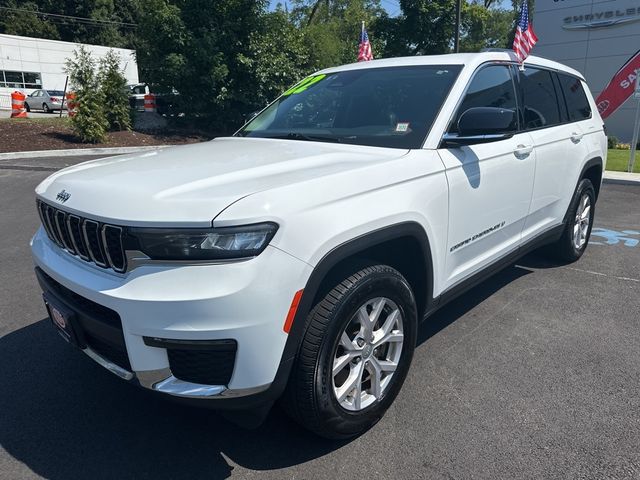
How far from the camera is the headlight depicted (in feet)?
6.40

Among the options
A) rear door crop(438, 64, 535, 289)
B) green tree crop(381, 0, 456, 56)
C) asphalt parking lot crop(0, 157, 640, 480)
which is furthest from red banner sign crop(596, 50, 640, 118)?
rear door crop(438, 64, 535, 289)

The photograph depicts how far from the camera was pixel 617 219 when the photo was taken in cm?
746

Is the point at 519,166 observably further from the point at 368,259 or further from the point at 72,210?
the point at 72,210

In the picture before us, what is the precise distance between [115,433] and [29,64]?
45236 millimetres

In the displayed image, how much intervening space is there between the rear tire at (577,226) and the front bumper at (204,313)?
3.63 meters

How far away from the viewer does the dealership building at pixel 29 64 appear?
37.9 m

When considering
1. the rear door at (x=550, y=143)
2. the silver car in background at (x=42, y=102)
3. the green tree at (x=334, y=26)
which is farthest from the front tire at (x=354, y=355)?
the silver car in background at (x=42, y=102)

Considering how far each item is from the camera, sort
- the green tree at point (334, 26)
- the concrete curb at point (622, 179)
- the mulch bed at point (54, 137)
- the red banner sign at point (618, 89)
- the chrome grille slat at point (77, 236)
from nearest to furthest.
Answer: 1. the chrome grille slat at point (77, 236)
2. the concrete curb at point (622, 179)
3. the mulch bed at point (54, 137)
4. the red banner sign at point (618, 89)
5. the green tree at point (334, 26)

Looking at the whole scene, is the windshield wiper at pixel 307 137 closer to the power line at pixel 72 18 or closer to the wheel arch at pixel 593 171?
the wheel arch at pixel 593 171

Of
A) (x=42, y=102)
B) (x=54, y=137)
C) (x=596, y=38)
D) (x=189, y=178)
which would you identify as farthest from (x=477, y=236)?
(x=42, y=102)

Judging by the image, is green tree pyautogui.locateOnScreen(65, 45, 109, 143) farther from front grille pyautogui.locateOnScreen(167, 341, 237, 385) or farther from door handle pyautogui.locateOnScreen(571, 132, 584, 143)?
front grille pyautogui.locateOnScreen(167, 341, 237, 385)

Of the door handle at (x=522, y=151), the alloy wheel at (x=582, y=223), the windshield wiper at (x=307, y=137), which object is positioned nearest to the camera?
the windshield wiper at (x=307, y=137)

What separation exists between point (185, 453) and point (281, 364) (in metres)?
0.81

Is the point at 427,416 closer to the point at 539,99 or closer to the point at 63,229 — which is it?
the point at 63,229
